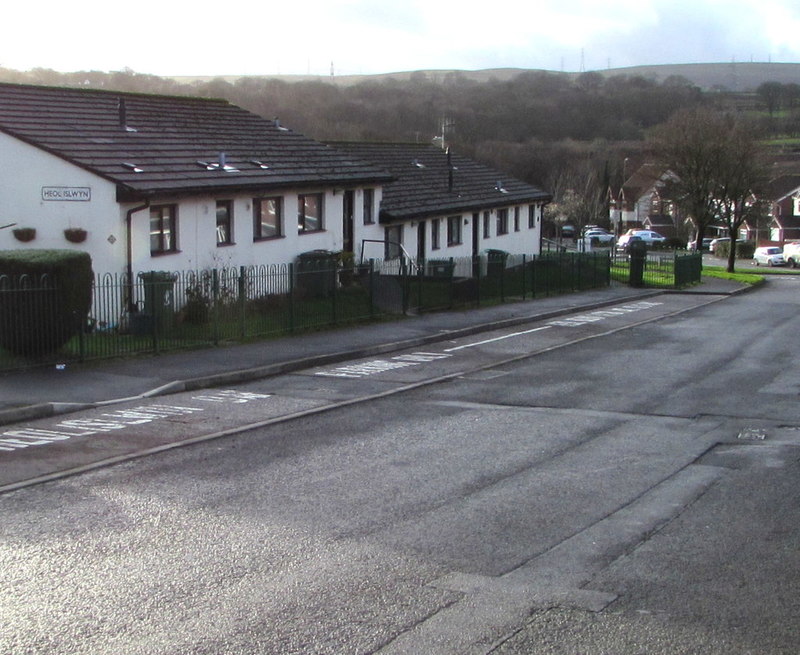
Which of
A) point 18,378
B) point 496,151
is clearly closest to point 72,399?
point 18,378

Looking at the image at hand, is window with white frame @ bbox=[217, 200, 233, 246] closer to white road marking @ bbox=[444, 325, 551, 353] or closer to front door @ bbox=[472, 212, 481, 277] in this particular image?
white road marking @ bbox=[444, 325, 551, 353]

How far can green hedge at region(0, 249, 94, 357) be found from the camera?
1642cm

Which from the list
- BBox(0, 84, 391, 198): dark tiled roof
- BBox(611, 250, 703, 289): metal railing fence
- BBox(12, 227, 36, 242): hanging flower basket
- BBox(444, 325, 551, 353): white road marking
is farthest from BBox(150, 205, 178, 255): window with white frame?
BBox(611, 250, 703, 289): metal railing fence

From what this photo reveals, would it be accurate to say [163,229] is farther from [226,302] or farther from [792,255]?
[792,255]

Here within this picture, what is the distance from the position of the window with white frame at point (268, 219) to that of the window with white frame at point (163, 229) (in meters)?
3.64

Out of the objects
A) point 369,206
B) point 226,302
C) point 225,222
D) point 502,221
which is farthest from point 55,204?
point 502,221

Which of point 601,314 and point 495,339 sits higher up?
point 495,339

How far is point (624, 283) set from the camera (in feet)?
154

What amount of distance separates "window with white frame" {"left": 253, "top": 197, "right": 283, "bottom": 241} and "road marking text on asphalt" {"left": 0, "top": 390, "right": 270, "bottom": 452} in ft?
41.1

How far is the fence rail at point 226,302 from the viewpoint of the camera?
57.0 feet

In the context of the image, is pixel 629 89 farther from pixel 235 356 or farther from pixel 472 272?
pixel 235 356

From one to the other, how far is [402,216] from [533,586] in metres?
28.4

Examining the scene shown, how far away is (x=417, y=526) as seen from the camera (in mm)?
8672

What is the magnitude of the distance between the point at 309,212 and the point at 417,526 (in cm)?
2267
